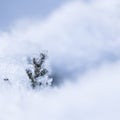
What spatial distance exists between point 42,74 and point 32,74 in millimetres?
Answer: 856

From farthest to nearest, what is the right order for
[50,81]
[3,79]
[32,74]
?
1. [3,79]
2. [50,81]
3. [32,74]

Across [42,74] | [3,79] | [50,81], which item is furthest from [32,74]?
[3,79]

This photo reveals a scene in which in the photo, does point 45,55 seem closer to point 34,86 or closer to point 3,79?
point 34,86

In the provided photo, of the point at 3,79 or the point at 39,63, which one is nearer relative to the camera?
the point at 39,63

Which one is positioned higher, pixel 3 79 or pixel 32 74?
pixel 3 79

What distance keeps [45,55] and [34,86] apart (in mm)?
2859

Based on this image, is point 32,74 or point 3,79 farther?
point 3,79

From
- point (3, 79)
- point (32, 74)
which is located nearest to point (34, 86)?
point (32, 74)

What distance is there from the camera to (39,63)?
1497 inches

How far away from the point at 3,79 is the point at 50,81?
5527 mm

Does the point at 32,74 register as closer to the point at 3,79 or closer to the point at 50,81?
the point at 50,81

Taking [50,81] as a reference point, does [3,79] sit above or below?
above

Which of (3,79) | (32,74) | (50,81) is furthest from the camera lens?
(3,79)

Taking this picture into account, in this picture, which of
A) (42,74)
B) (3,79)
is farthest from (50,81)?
(3,79)
